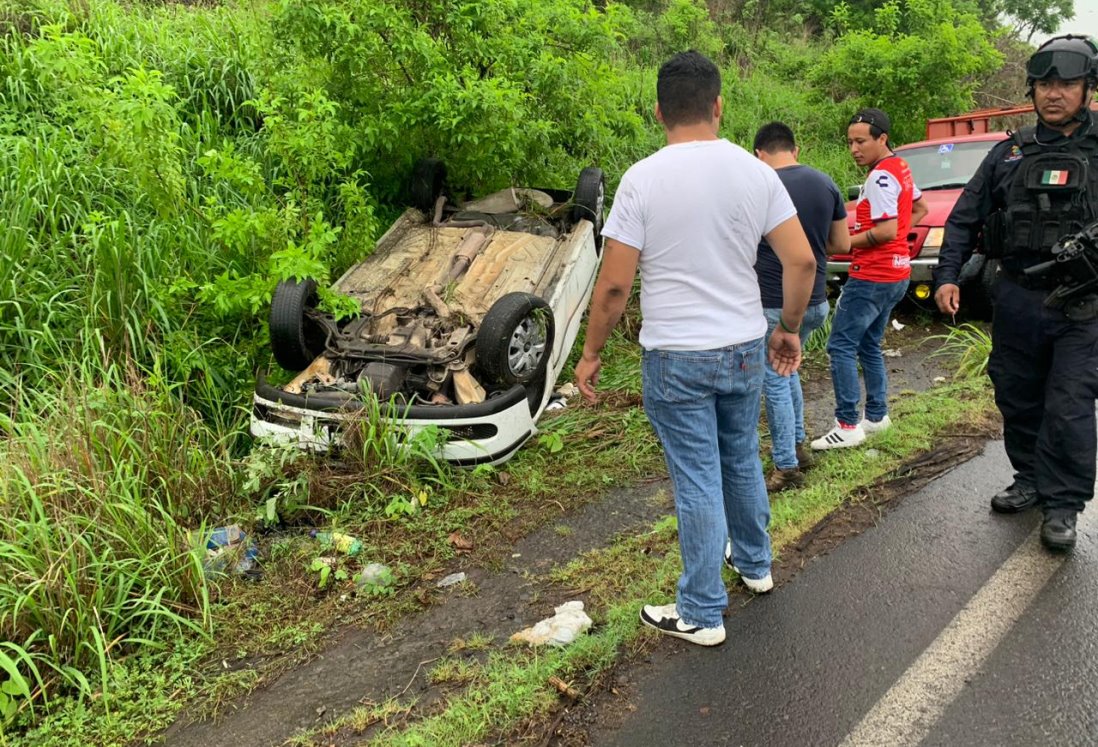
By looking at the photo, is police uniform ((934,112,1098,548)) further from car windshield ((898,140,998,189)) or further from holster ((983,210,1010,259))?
car windshield ((898,140,998,189))

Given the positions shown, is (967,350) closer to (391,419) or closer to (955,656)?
(955,656)

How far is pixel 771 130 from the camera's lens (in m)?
3.85

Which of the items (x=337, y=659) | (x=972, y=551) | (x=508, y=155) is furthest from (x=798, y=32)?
(x=337, y=659)

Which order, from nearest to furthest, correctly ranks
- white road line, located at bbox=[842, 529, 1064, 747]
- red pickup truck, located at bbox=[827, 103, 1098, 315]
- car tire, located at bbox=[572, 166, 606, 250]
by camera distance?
white road line, located at bbox=[842, 529, 1064, 747], car tire, located at bbox=[572, 166, 606, 250], red pickup truck, located at bbox=[827, 103, 1098, 315]

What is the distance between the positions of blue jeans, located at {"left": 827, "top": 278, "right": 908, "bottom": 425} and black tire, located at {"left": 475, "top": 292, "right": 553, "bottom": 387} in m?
1.79

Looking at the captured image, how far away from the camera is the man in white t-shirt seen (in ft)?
8.11

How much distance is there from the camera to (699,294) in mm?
2549

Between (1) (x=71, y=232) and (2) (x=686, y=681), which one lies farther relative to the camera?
(1) (x=71, y=232)

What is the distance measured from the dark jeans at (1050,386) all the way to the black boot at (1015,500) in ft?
0.15

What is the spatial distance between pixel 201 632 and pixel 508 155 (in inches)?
177

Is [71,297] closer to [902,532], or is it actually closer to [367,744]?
[367,744]

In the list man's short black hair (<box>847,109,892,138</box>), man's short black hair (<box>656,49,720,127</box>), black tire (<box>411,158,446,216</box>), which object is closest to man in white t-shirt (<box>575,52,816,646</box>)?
man's short black hair (<box>656,49,720,127</box>)

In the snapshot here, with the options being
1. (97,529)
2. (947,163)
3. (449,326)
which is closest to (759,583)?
(449,326)

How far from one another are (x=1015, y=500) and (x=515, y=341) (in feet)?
9.17
